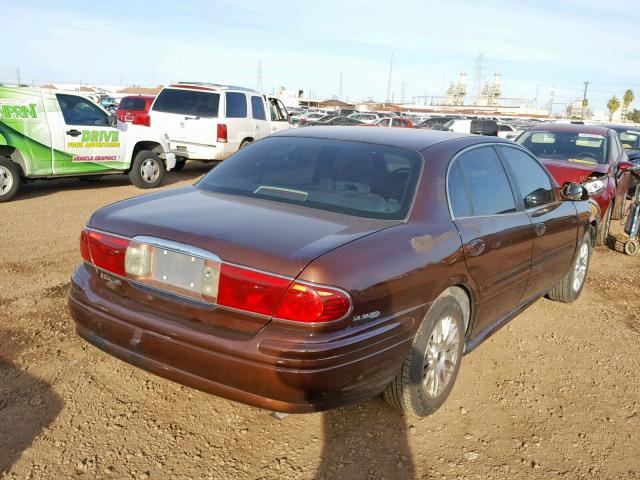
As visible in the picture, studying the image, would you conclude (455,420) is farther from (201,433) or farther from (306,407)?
(201,433)

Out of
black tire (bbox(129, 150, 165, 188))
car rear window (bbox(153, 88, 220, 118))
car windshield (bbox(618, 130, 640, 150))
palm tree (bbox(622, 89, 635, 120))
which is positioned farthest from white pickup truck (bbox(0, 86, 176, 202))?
palm tree (bbox(622, 89, 635, 120))

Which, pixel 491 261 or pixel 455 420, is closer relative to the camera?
pixel 455 420

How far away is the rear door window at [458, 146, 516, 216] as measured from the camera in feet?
12.0

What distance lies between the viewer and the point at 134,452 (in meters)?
2.90

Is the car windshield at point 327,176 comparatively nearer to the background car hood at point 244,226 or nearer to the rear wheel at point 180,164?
the background car hood at point 244,226

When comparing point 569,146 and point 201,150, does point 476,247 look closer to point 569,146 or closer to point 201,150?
point 569,146

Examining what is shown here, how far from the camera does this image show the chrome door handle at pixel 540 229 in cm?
427

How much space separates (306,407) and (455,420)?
4.03 feet

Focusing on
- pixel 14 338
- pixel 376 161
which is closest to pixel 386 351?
pixel 376 161

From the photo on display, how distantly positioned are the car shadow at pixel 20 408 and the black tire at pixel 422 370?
1852mm

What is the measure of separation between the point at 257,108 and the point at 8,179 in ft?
21.0

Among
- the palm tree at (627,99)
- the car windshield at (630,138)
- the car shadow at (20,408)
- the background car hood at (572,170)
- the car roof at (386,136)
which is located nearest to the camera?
the car shadow at (20,408)

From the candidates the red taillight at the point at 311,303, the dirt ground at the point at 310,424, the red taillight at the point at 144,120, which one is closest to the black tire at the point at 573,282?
the dirt ground at the point at 310,424

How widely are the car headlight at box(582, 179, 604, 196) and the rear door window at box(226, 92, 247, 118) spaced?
25.9 feet
